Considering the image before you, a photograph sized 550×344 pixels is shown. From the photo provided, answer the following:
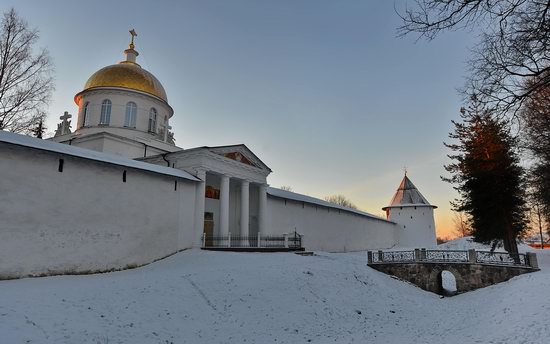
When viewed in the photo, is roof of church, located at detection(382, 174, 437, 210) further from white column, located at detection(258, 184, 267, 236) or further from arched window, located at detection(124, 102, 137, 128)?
arched window, located at detection(124, 102, 137, 128)

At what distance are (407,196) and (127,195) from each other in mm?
39171


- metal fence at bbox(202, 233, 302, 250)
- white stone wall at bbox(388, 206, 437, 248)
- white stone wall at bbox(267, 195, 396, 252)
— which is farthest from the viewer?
white stone wall at bbox(388, 206, 437, 248)

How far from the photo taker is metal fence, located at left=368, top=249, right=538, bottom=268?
18500 mm

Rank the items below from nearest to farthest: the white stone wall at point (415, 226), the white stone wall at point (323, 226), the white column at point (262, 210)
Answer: the white column at point (262, 210) → the white stone wall at point (323, 226) → the white stone wall at point (415, 226)

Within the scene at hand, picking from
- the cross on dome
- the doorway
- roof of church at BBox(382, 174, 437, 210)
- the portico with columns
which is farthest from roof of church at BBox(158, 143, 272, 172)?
roof of church at BBox(382, 174, 437, 210)

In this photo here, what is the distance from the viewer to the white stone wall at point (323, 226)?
82.5ft

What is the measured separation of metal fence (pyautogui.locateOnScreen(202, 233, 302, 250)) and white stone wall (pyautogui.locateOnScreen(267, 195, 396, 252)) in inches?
70.9

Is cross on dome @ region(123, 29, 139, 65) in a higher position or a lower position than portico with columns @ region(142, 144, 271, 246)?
higher

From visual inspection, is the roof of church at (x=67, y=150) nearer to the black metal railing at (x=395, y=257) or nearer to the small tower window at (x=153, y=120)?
the small tower window at (x=153, y=120)


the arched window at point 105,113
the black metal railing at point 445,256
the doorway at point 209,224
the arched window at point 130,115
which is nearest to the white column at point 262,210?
the doorway at point 209,224

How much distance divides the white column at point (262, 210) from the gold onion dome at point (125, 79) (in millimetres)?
9878

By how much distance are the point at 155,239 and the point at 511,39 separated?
1410cm

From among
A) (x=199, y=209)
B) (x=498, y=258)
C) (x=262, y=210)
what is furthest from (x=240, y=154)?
(x=498, y=258)

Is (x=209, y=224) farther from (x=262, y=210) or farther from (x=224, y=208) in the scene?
(x=262, y=210)
